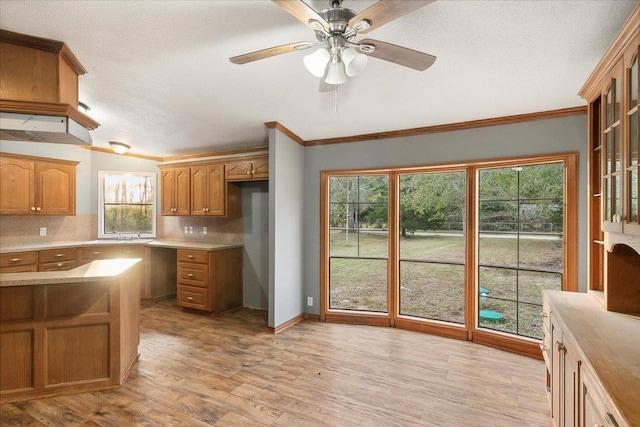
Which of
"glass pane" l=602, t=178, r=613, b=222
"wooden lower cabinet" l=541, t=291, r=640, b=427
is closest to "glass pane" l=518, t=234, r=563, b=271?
"wooden lower cabinet" l=541, t=291, r=640, b=427

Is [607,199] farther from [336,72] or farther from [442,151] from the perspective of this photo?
[336,72]

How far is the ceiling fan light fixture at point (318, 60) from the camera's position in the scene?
1.70 meters

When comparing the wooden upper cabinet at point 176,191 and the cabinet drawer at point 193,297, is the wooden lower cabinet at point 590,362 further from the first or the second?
the wooden upper cabinet at point 176,191

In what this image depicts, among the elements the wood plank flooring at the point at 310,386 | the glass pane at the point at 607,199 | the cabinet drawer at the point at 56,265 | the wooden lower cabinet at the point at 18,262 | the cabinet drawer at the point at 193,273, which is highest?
the glass pane at the point at 607,199

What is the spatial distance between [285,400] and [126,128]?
3.75 meters

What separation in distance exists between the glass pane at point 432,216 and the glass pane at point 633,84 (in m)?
1.90

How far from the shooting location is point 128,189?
5.33m

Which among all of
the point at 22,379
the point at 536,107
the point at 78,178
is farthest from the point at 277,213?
the point at 78,178

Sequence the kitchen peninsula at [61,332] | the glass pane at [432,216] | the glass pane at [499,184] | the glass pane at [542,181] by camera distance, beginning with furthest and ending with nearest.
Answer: the glass pane at [432,216], the glass pane at [499,184], the glass pane at [542,181], the kitchen peninsula at [61,332]

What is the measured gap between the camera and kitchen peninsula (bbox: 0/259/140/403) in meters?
2.29

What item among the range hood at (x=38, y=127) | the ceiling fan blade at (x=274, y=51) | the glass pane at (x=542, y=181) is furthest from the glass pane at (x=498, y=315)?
the range hood at (x=38, y=127)

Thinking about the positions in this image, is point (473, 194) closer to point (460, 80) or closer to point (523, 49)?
point (460, 80)

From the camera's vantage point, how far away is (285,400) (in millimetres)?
2371

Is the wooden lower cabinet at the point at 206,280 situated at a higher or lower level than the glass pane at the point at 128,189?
lower
